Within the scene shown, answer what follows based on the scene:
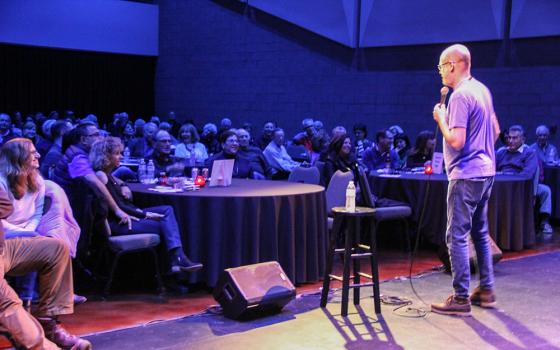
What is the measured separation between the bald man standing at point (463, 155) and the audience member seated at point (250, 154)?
3421 millimetres

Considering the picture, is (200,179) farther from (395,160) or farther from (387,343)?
(395,160)

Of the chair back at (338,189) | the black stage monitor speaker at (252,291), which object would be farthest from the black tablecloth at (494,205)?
the black stage monitor speaker at (252,291)

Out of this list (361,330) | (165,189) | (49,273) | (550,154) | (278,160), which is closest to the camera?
(49,273)

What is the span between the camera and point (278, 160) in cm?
850

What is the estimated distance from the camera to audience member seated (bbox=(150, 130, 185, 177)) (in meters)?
5.93

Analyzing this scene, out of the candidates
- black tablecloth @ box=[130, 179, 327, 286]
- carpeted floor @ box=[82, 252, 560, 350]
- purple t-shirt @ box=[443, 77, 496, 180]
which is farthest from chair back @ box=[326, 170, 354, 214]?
purple t-shirt @ box=[443, 77, 496, 180]

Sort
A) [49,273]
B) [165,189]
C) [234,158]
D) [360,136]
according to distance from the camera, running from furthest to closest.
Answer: [360,136] < [234,158] < [165,189] < [49,273]

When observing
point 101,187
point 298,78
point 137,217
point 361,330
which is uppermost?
point 298,78

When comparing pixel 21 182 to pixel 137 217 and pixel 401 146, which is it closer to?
pixel 137 217

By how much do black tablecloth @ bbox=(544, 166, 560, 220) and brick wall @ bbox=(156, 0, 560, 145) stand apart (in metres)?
1.49

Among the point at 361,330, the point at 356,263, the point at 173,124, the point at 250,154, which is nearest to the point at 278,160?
the point at 250,154

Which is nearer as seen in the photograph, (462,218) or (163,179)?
(462,218)

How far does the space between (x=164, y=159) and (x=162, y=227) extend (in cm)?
141

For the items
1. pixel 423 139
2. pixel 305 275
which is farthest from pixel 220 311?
pixel 423 139
